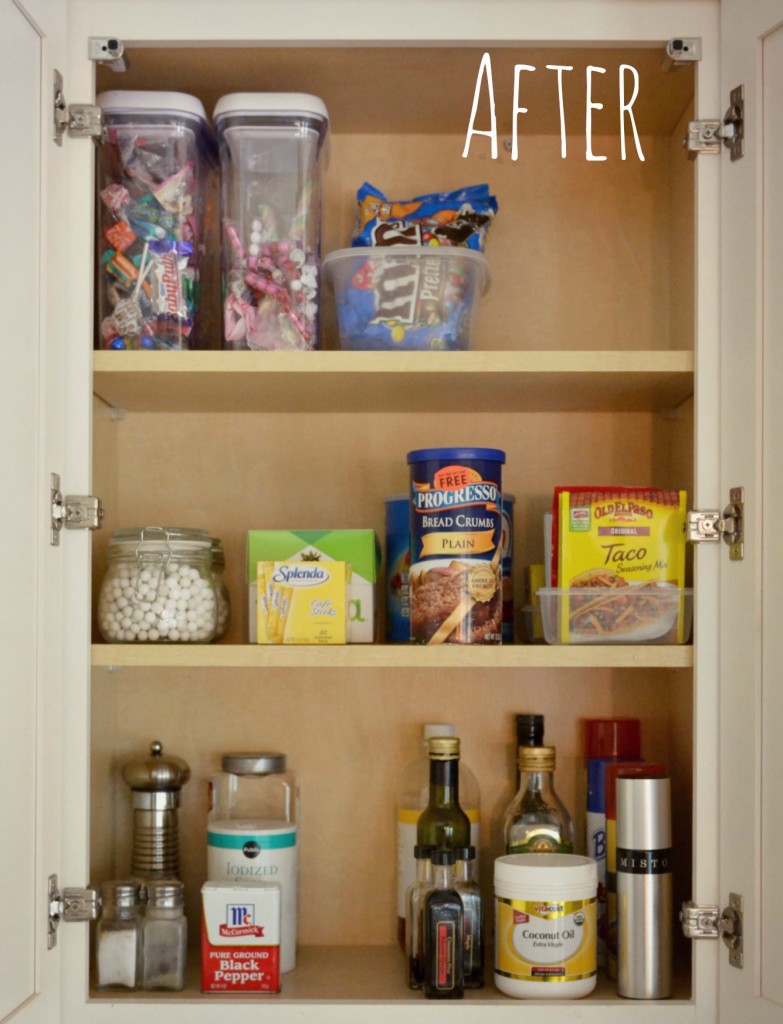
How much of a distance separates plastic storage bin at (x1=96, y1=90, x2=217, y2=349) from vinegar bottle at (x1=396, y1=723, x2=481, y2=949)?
63 cm

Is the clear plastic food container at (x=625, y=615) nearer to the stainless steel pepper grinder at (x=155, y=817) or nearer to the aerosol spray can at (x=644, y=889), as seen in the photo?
the aerosol spray can at (x=644, y=889)

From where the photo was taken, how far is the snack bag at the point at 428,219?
1.56 meters

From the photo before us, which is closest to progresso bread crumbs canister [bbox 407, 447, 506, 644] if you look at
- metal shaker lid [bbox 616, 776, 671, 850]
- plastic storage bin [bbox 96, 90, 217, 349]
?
metal shaker lid [bbox 616, 776, 671, 850]

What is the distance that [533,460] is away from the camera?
5.60 feet

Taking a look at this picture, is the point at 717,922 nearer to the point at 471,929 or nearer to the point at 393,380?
the point at 471,929

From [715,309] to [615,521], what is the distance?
269 millimetres

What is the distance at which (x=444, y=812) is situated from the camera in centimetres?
150

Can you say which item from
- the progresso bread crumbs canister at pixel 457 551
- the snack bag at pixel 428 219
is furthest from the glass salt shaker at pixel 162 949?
the snack bag at pixel 428 219

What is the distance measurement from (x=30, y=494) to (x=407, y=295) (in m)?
0.50

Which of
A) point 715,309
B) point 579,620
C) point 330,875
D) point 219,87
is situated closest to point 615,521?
point 579,620

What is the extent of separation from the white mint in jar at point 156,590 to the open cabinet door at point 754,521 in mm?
616

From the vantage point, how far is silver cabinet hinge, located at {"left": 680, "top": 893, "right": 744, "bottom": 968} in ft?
4.27

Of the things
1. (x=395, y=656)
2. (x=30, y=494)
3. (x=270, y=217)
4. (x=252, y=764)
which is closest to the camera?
(x=30, y=494)

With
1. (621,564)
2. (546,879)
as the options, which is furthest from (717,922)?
(621,564)
